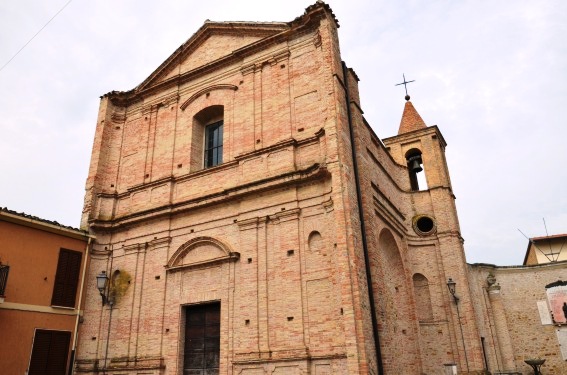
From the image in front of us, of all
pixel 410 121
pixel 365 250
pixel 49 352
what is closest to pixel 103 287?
pixel 49 352

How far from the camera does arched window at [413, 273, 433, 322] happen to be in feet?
52.3

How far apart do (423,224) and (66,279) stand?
12.8 m

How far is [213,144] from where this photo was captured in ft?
49.8

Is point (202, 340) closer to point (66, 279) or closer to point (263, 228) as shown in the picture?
point (263, 228)

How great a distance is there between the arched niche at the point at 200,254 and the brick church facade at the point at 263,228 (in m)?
0.05

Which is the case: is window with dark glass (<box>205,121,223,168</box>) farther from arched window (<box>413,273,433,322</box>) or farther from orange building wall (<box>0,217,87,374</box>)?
arched window (<box>413,273,433,322</box>)

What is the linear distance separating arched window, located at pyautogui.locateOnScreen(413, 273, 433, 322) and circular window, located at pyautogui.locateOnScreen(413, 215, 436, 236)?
1.75m

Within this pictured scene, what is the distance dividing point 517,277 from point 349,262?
12.4 metres

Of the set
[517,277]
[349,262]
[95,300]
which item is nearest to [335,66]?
[349,262]

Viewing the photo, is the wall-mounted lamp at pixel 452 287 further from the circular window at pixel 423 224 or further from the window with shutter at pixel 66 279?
the window with shutter at pixel 66 279

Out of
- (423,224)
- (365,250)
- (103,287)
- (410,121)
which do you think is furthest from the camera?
(410,121)

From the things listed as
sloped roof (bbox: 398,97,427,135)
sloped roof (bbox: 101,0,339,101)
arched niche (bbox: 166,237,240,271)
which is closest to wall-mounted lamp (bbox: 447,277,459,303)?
sloped roof (bbox: 398,97,427,135)

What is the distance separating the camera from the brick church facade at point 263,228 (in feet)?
34.4

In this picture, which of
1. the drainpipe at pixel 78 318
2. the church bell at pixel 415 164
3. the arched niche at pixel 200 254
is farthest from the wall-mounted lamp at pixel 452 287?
the drainpipe at pixel 78 318
